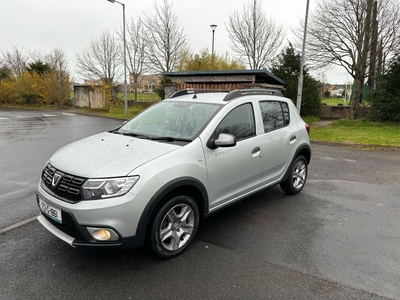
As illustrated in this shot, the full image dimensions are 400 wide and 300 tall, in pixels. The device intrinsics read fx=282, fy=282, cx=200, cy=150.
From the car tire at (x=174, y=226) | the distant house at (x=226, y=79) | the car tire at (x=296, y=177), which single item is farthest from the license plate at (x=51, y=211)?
the distant house at (x=226, y=79)

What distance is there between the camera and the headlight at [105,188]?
2.50 metres

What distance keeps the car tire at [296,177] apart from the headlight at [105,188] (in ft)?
9.78

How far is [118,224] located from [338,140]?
1004 cm

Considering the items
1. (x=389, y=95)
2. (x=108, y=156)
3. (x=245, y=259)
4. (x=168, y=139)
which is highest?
(x=389, y=95)

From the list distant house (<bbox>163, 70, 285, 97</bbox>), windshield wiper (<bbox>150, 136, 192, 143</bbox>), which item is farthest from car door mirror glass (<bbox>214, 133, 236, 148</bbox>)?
distant house (<bbox>163, 70, 285, 97</bbox>)

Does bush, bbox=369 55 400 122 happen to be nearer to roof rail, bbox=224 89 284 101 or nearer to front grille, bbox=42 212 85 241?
roof rail, bbox=224 89 284 101

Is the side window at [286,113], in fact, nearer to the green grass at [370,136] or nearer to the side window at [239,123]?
the side window at [239,123]

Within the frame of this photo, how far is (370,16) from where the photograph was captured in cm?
1440

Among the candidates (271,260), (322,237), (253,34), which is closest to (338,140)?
(322,237)

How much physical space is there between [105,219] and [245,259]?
4.94 feet

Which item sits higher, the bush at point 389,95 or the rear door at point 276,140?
the bush at point 389,95

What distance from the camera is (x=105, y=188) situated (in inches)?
98.7

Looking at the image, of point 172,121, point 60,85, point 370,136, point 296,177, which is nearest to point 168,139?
point 172,121

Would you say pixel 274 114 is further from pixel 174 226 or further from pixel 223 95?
pixel 174 226
